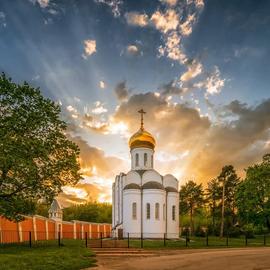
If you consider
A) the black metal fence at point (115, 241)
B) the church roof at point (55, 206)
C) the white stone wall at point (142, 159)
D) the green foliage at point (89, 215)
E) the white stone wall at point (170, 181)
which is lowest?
the green foliage at point (89, 215)

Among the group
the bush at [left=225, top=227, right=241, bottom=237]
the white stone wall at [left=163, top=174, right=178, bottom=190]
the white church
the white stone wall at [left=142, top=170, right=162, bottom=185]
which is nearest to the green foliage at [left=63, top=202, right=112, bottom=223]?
the bush at [left=225, top=227, right=241, bottom=237]

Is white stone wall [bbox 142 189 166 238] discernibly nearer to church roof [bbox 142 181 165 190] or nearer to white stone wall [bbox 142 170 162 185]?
church roof [bbox 142 181 165 190]

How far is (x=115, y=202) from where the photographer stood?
4712 centimetres

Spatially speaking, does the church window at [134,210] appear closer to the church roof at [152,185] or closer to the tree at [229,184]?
the church roof at [152,185]

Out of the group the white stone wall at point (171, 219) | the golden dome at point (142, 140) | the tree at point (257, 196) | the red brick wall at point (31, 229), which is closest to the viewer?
the red brick wall at point (31, 229)

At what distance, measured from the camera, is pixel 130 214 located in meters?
40.9

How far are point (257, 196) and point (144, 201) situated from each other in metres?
14.4

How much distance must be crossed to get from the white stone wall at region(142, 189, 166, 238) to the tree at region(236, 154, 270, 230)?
11.3 metres

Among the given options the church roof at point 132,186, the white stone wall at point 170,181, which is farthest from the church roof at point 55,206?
the white stone wall at point 170,181

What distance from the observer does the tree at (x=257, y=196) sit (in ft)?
142

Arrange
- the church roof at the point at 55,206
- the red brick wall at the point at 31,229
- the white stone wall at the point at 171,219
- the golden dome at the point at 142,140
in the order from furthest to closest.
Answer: the church roof at the point at 55,206 → the golden dome at the point at 142,140 → the white stone wall at the point at 171,219 → the red brick wall at the point at 31,229

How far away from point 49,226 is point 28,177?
17.4 m

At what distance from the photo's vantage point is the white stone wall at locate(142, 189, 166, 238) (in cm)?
4016

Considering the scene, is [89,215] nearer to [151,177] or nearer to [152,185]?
[151,177]
